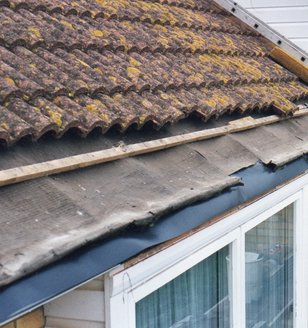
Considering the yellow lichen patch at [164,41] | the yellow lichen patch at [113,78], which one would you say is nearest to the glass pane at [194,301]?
the yellow lichen patch at [113,78]

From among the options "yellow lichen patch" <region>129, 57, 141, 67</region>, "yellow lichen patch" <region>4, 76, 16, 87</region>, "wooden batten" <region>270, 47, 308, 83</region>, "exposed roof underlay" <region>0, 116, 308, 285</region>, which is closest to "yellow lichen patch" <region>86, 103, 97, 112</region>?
"exposed roof underlay" <region>0, 116, 308, 285</region>

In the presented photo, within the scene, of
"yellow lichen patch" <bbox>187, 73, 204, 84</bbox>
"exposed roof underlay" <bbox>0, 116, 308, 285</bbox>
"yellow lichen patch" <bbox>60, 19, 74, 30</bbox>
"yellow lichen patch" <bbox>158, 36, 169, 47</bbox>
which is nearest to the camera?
"exposed roof underlay" <bbox>0, 116, 308, 285</bbox>

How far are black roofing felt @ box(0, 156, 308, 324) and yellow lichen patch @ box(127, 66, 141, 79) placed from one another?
43.2 inches

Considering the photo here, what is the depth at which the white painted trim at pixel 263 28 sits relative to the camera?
6.67m

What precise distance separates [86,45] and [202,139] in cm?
97

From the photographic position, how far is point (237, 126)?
4055 millimetres

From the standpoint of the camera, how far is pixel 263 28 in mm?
7020

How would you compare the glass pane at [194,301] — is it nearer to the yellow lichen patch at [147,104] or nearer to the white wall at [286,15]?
the yellow lichen patch at [147,104]

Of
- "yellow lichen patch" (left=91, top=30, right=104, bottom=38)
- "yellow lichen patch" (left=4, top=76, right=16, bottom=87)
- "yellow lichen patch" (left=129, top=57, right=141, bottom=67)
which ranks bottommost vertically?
"yellow lichen patch" (left=4, top=76, right=16, bottom=87)

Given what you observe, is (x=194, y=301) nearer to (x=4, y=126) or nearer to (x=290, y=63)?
(x=4, y=126)

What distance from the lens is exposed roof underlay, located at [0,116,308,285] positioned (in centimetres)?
186

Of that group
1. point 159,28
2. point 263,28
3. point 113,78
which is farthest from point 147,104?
point 263,28

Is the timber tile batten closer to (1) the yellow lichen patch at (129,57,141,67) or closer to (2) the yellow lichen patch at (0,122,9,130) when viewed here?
(2) the yellow lichen patch at (0,122,9,130)

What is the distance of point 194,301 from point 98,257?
1.49 metres
